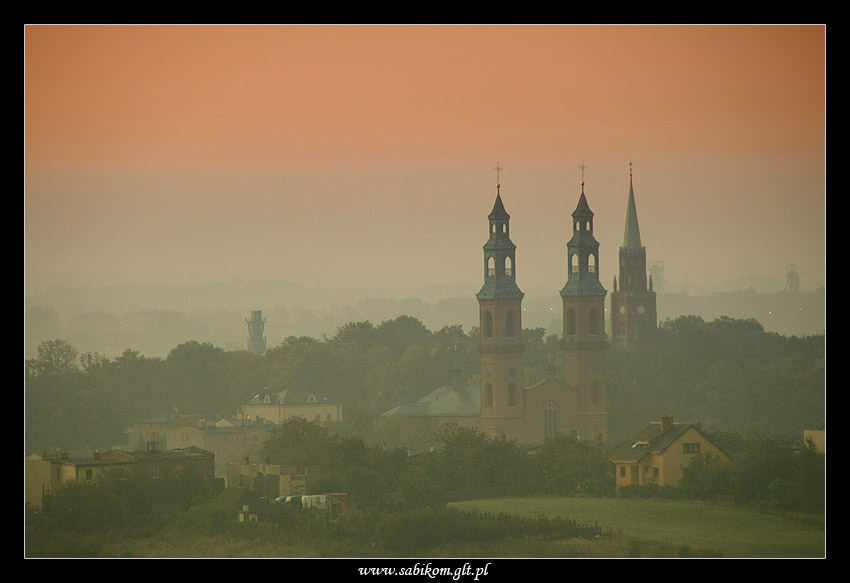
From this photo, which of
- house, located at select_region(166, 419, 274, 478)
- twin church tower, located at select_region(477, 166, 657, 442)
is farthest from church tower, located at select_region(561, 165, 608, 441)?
house, located at select_region(166, 419, 274, 478)

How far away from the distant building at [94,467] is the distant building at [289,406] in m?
37.7

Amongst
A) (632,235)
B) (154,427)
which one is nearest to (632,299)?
(632,235)

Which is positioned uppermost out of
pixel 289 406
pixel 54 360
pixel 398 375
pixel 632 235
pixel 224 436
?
pixel 632 235

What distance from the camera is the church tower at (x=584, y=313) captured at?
254ft

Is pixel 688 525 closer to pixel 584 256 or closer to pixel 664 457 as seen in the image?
pixel 664 457

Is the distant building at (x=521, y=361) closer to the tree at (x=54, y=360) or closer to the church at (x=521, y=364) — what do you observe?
the church at (x=521, y=364)

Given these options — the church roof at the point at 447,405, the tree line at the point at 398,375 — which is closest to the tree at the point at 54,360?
the tree line at the point at 398,375

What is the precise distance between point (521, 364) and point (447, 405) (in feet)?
16.9

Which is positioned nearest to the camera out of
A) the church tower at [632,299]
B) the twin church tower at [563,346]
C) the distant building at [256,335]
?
the twin church tower at [563,346]

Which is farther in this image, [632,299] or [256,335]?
[256,335]

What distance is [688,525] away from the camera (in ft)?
140

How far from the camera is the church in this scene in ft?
246
